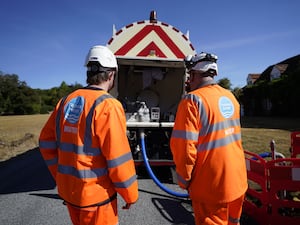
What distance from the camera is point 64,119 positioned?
80.2 inches

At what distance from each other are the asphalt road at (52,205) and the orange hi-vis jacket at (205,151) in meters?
1.47

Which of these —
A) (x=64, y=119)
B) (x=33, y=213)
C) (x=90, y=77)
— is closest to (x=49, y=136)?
(x=64, y=119)

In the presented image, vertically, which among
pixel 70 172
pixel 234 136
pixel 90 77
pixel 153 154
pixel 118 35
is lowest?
pixel 153 154

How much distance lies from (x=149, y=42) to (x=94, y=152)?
3530 millimetres

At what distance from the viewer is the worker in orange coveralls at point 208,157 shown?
213cm

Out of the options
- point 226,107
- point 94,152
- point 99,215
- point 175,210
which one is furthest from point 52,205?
point 226,107

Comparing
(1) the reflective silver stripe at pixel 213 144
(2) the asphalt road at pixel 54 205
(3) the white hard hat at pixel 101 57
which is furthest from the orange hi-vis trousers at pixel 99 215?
(2) the asphalt road at pixel 54 205

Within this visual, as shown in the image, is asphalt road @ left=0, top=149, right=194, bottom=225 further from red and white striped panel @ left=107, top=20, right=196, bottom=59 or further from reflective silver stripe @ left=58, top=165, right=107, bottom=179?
red and white striped panel @ left=107, top=20, right=196, bottom=59

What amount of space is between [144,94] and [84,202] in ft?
14.2

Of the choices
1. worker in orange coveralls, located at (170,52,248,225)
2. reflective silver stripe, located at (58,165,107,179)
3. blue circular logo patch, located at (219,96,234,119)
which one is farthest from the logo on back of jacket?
blue circular logo patch, located at (219,96,234,119)

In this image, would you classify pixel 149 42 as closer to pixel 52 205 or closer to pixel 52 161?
pixel 52 205

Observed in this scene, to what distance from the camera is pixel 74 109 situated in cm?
201

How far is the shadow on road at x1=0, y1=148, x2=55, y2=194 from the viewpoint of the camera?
199 inches

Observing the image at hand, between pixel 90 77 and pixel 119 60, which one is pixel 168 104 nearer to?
pixel 119 60
